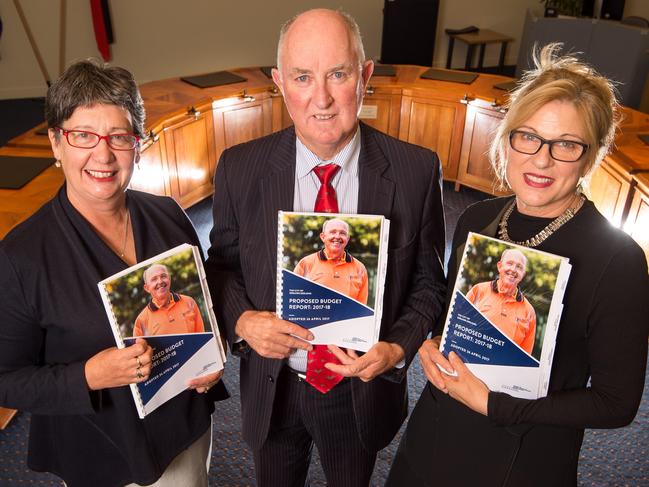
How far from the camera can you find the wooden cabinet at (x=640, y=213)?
3561 mm

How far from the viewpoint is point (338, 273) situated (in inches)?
57.1

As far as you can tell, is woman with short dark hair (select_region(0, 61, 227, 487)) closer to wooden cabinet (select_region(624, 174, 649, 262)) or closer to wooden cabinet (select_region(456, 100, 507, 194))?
wooden cabinet (select_region(624, 174, 649, 262))

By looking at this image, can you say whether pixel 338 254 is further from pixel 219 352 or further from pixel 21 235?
pixel 21 235

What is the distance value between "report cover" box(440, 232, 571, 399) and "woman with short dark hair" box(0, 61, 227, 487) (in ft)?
2.46

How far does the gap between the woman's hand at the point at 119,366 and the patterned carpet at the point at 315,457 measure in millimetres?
1598

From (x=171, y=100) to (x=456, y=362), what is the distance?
4.14 m

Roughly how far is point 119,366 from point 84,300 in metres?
0.21

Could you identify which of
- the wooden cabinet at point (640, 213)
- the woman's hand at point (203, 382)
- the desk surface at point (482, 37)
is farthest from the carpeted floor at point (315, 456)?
the desk surface at point (482, 37)

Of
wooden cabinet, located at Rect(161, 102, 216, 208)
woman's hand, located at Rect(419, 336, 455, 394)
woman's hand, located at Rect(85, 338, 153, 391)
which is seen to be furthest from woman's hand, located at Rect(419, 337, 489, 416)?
wooden cabinet, located at Rect(161, 102, 216, 208)

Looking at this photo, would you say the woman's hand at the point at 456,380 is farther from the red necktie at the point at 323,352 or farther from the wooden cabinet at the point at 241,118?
the wooden cabinet at the point at 241,118

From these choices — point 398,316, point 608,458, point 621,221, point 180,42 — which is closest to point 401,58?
point 180,42

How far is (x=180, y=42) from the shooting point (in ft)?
27.1

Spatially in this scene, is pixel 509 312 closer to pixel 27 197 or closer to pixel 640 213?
pixel 27 197

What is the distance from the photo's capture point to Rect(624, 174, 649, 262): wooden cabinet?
356 centimetres
